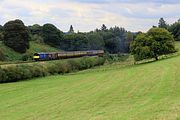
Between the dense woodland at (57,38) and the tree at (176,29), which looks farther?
the tree at (176,29)

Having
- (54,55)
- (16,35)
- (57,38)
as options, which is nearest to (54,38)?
(57,38)

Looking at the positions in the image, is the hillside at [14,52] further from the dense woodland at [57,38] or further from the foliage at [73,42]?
the foliage at [73,42]

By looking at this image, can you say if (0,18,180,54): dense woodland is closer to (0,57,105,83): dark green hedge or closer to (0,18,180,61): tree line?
(0,18,180,61): tree line

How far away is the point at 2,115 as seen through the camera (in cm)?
2522

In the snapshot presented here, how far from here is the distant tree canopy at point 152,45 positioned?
81.7 metres

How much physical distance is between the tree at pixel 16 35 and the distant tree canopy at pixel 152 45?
36219 millimetres

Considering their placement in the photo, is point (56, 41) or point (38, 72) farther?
point (56, 41)

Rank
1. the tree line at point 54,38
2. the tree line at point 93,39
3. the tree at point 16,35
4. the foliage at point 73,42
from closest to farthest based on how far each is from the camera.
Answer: the tree line at point 93,39, the tree at point 16,35, the tree line at point 54,38, the foliage at point 73,42

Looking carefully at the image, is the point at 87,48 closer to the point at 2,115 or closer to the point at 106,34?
the point at 106,34

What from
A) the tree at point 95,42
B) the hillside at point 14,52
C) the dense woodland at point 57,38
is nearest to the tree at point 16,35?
the dense woodland at point 57,38

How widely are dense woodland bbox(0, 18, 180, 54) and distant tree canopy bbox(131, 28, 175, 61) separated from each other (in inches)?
1459

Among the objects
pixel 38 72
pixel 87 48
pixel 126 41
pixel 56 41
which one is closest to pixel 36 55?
pixel 38 72

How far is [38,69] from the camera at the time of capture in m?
70.6

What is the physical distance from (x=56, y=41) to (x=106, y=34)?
115 feet
